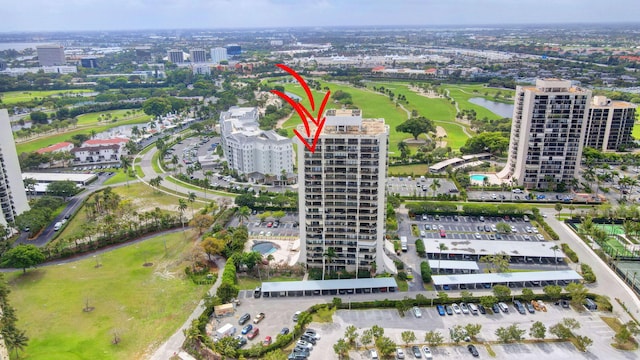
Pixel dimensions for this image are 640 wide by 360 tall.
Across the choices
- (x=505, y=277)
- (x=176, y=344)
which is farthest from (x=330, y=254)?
(x=505, y=277)

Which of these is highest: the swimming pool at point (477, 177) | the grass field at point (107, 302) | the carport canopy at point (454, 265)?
the swimming pool at point (477, 177)

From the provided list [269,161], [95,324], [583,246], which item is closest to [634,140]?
[583,246]

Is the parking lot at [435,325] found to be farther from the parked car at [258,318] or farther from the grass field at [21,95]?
the grass field at [21,95]

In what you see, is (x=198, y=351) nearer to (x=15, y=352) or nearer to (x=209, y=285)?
(x=209, y=285)

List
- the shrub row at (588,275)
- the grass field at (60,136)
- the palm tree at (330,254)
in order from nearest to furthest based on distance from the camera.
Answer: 1. the shrub row at (588,275)
2. the palm tree at (330,254)
3. the grass field at (60,136)

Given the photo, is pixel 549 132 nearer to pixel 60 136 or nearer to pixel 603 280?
pixel 603 280

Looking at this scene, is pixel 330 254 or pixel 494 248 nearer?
pixel 330 254

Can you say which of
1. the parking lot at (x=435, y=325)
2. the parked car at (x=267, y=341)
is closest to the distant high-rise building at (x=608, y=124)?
the parking lot at (x=435, y=325)
